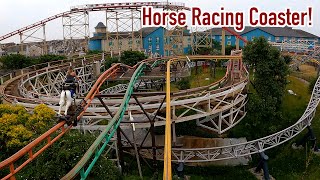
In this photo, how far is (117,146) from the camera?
1539 centimetres

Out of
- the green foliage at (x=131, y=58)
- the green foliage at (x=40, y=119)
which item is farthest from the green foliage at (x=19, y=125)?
the green foliage at (x=131, y=58)

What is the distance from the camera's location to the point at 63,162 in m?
10.8

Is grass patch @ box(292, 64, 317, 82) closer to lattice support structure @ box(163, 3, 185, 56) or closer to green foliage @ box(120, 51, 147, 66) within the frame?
green foliage @ box(120, 51, 147, 66)

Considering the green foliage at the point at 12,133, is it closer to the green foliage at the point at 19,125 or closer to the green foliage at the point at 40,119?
the green foliage at the point at 19,125

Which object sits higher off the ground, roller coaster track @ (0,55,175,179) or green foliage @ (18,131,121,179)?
roller coaster track @ (0,55,175,179)

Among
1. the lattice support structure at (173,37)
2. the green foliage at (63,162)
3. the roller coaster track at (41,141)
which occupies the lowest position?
the green foliage at (63,162)

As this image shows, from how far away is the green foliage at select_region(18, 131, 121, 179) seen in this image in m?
10.6

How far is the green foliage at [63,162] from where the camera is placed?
10.6m

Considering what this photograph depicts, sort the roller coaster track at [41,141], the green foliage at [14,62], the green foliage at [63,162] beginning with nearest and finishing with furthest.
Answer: the roller coaster track at [41,141]
the green foliage at [63,162]
the green foliage at [14,62]

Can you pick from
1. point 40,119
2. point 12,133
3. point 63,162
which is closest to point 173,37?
point 40,119

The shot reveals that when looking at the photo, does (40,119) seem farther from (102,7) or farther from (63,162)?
(102,7)

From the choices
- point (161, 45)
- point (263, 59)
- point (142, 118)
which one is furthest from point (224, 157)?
point (161, 45)

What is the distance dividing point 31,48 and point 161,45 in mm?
30126

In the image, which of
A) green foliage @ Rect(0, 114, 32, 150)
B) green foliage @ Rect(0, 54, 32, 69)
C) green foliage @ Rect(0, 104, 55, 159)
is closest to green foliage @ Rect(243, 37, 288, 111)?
green foliage @ Rect(0, 104, 55, 159)
